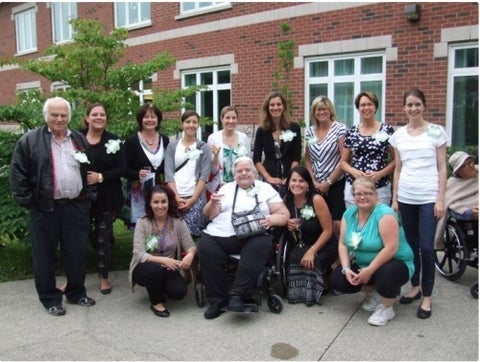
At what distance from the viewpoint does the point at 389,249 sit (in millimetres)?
3857

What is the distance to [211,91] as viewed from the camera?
12047 mm

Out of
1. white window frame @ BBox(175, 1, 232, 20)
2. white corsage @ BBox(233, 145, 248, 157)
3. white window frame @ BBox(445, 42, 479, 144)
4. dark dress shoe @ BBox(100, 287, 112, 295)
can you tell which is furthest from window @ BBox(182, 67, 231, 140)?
dark dress shoe @ BBox(100, 287, 112, 295)

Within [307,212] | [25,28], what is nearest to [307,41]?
[307,212]

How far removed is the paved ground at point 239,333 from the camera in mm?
3473

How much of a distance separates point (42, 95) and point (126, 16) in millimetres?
8737

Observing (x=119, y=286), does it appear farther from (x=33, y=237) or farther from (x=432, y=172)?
(x=432, y=172)

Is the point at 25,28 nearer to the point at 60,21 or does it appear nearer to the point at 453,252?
the point at 60,21

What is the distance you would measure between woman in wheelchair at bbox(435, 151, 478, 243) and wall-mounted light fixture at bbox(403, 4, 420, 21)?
447 cm

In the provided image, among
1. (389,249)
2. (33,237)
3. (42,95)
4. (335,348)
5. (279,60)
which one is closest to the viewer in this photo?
(335,348)

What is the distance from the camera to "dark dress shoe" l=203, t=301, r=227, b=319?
13.4 ft

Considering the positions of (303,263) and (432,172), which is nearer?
(432,172)

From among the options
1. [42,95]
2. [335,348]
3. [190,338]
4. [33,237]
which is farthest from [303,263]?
[42,95]

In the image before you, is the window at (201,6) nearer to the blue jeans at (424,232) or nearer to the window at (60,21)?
the window at (60,21)

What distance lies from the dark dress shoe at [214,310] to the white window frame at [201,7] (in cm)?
842
